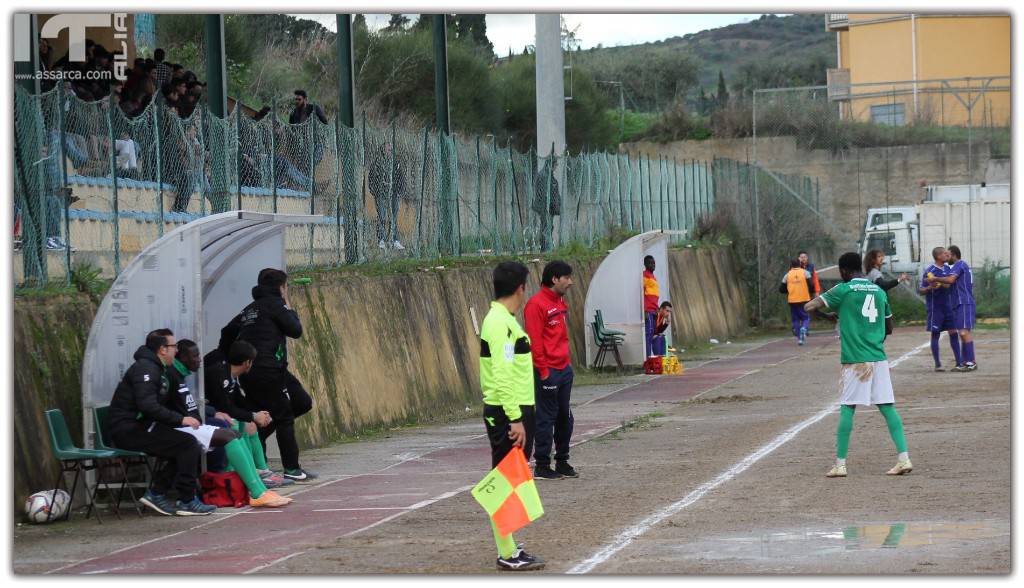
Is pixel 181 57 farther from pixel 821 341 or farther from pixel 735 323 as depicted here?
pixel 821 341

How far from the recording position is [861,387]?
41.2ft

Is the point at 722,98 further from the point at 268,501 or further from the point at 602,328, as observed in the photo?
the point at 268,501

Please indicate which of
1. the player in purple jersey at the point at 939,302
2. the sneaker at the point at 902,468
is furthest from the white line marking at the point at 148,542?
the player in purple jersey at the point at 939,302

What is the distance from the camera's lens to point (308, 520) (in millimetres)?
11094

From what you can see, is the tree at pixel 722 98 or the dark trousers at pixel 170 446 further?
the tree at pixel 722 98

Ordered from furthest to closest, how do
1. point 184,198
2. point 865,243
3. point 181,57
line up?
point 181,57 → point 865,243 → point 184,198

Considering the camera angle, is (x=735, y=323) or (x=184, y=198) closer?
(x=184, y=198)

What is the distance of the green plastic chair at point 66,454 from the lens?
11.1m

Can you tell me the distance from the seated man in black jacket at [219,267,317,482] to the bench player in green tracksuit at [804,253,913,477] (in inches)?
181

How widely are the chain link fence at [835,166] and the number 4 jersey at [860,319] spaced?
2603 cm

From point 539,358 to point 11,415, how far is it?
431 cm

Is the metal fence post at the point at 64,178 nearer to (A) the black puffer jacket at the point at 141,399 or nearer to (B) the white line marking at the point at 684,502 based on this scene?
(A) the black puffer jacket at the point at 141,399

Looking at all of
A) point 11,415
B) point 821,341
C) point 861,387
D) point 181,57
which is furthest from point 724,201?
point 11,415

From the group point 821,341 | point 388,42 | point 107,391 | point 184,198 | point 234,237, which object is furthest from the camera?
point 388,42
